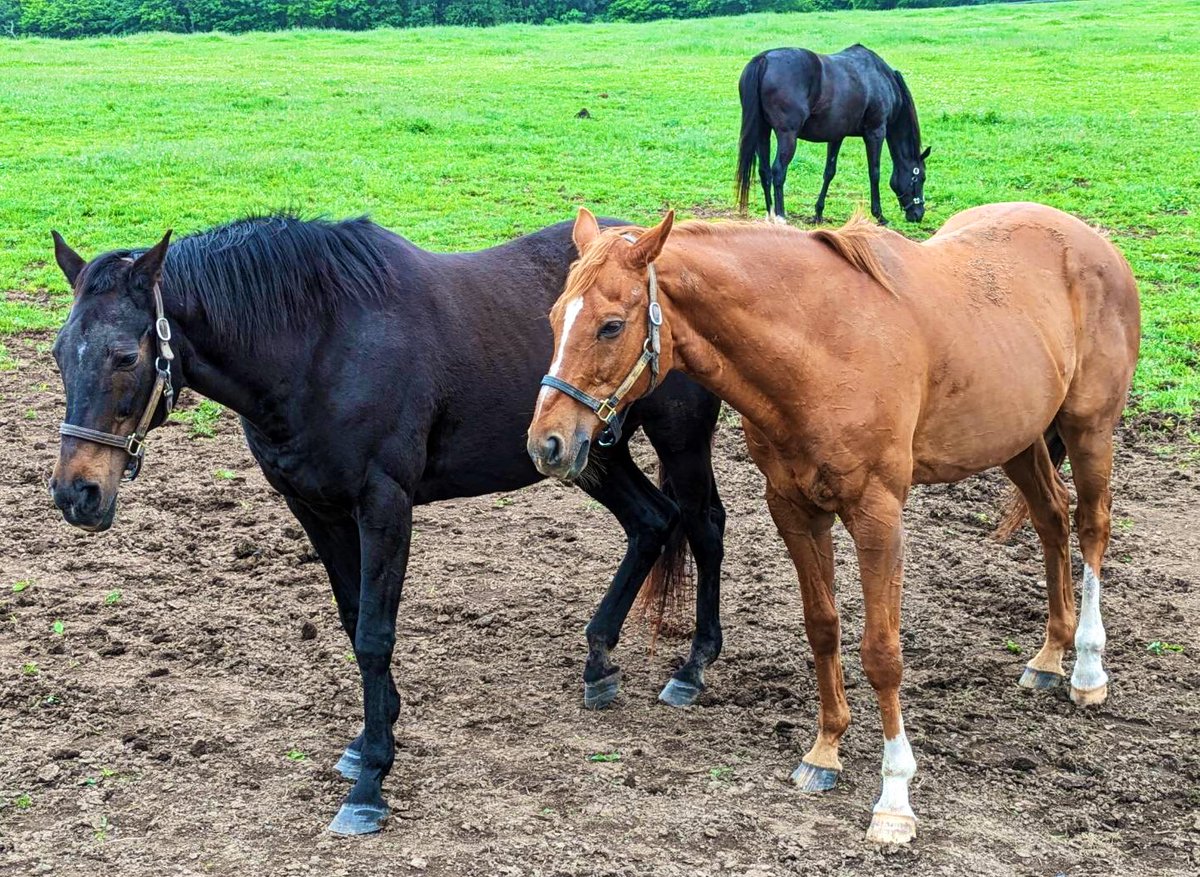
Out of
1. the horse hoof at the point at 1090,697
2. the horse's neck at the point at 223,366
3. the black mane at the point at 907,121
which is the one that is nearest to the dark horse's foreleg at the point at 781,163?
the black mane at the point at 907,121

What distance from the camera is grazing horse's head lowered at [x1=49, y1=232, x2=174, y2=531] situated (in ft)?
12.4

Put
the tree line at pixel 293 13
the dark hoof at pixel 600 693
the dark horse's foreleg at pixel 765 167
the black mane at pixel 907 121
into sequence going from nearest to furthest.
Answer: the dark hoof at pixel 600 693
the dark horse's foreleg at pixel 765 167
the black mane at pixel 907 121
the tree line at pixel 293 13

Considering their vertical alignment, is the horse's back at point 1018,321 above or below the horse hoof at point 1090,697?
above

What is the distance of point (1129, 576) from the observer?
19.7 ft

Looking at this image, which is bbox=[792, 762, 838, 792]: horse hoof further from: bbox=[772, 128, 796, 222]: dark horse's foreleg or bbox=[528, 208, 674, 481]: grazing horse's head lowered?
bbox=[772, 128, 796, 222]: dark horse's foreleg

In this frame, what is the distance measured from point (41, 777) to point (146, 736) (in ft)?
1.36

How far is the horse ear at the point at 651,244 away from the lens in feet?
11.5

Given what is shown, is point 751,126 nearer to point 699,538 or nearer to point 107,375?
point 699,538

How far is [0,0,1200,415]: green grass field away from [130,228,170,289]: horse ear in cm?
661

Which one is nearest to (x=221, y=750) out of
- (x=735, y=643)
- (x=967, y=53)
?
(x=735, y=643)

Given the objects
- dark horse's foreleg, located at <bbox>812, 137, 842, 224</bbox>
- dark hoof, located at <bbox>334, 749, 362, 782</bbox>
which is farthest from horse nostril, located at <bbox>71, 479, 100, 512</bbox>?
dark horse's foreleg, located at <bbox>812, 137, 842, 224</bbox>

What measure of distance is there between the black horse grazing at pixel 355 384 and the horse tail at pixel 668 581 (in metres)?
0.22

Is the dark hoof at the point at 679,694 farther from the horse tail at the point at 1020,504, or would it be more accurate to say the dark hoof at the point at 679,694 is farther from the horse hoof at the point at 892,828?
the horse tail at the point at 1020,504

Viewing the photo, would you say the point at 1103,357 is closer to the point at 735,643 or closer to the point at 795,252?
the point at 795,252
